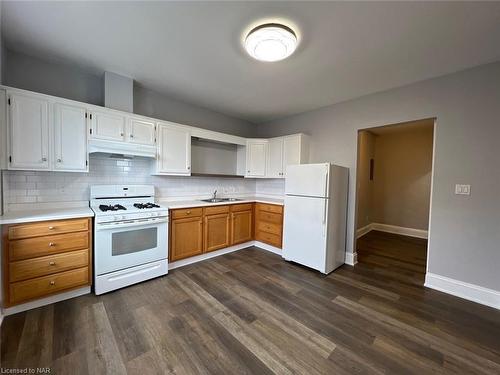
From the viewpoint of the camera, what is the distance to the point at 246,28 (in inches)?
70.7

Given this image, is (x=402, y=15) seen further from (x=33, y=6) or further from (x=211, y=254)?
(x=211, y=254)

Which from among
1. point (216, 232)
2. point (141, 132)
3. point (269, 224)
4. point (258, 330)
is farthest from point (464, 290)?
point (141, 132)

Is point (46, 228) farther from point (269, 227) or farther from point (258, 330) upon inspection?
point (269, 227)

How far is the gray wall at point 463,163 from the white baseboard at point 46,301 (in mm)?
4217

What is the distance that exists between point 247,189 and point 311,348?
11.0ft

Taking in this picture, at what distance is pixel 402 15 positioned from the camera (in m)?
1.61

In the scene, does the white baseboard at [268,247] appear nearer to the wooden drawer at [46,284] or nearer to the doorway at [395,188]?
the doorway at [395,188]

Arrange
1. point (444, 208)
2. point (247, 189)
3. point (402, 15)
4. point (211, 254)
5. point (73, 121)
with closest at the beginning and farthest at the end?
point (402, 15) → point (73, 121) → point (444, 208) → point (211, 254) → point (247, 189)

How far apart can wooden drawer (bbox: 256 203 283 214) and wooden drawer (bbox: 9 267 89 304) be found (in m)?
2.66

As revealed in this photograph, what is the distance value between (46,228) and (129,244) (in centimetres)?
77

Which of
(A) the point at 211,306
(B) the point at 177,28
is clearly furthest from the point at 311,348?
(B) the point at 177,28

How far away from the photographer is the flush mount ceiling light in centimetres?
175

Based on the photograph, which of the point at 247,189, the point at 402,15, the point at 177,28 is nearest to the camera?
the point at 402,15

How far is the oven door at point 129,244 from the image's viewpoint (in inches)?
89.6
